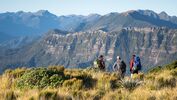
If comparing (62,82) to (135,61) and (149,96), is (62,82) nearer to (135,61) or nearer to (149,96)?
(149,96)

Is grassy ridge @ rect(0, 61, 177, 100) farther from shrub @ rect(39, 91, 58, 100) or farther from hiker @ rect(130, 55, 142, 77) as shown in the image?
hiker @ rect(130, 55, 142, 77)

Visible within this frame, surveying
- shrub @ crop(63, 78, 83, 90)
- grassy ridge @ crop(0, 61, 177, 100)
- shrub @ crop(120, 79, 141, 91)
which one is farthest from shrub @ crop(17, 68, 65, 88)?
shrub @ crop(120, 79, 141, 91)

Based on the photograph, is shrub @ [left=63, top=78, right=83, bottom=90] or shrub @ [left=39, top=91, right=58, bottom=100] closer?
shrub @ [left=39, top=91, right=58, bottom=100]

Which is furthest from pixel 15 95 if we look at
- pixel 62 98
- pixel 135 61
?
pixel 135 61

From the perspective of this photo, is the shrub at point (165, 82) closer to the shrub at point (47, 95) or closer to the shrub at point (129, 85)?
the shrub at point (129, 85)

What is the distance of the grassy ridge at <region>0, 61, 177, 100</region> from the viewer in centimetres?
1255

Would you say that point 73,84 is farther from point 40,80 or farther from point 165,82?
point 165,82

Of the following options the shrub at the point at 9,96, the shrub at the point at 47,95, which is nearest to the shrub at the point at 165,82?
the shrub at the point at 47,95

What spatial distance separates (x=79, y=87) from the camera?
596 inches

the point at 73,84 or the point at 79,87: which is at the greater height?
the point at 73,84

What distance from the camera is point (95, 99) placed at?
1284 cm

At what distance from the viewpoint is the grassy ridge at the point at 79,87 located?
12.5 m

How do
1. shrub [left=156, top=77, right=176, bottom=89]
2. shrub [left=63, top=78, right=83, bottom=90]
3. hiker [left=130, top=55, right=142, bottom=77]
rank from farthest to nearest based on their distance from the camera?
hiker [left=130, top=55, right=142, bottom=77]
shrub [left=156, top=77, right=176, bottom=89]
shrub [left=63, top=78, right=83, bottom=90]

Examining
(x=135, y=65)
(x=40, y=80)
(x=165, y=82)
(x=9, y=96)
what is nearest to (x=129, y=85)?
(x=165, y=82)
